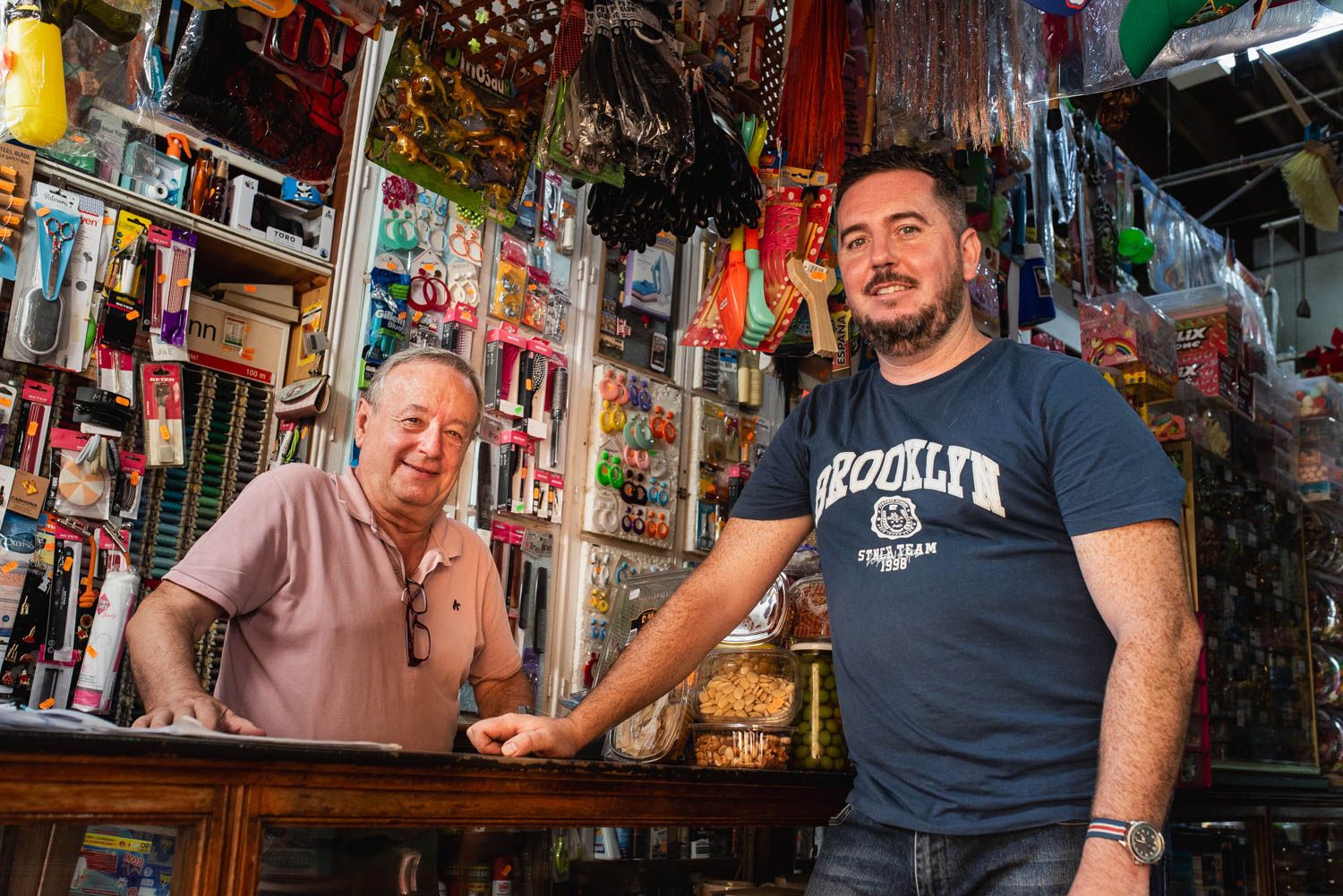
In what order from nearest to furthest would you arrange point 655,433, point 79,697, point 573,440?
point 79,697 → point 573,440 → point 655,433

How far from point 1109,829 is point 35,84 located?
273 cm

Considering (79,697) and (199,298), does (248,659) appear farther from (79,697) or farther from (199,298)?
(199,298)

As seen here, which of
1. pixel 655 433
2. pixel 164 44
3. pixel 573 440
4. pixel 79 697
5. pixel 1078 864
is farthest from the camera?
pixel 655 433

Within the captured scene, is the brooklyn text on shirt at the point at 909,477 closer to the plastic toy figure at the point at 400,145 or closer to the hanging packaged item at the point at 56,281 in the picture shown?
the plastic toy figure at the point at 400,145

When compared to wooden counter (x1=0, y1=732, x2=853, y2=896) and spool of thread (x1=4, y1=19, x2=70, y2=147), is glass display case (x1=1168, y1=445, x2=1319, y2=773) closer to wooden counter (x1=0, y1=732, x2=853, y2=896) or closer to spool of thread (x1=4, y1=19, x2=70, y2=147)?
wooden counter (x1=0, y1=732, x2=853, y2=896)

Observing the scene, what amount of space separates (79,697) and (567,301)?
219 centimetres

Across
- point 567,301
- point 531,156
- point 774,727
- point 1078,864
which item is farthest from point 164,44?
point 1078,864

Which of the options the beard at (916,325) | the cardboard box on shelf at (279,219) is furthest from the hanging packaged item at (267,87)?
the beard at (916,325)

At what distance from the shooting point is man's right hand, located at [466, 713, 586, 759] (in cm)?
158

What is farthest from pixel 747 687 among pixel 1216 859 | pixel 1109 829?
pixel 1216 859

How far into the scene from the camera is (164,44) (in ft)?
10.8

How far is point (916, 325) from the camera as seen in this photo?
1.81m

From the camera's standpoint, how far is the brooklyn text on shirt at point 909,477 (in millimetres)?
1606

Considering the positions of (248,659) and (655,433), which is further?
(655,433)
